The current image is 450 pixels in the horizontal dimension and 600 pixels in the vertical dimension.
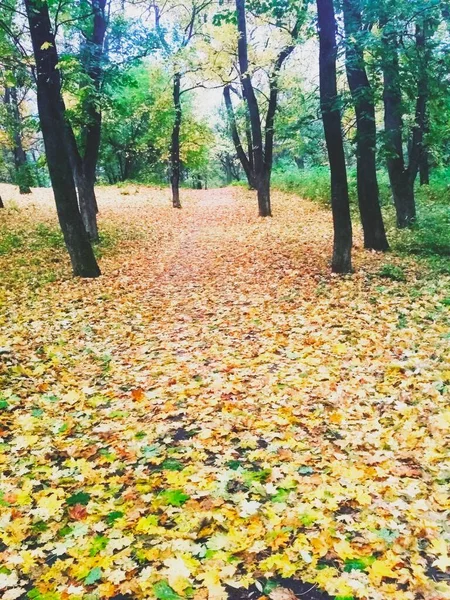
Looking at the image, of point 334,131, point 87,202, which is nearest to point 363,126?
point 334,131

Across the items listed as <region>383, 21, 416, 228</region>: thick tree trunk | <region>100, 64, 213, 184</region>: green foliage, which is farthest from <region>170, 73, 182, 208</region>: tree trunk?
<region>383, 21, 416, 228</region>: thick tree trunk

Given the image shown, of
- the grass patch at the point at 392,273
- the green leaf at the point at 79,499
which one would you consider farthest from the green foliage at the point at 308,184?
the green leaf at the point at 79,499

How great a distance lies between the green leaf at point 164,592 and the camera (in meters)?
2.86

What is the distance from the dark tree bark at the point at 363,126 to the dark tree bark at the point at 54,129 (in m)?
5.92

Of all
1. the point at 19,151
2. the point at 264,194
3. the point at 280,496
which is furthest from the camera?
the point at 19,151

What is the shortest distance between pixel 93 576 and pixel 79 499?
0.88 m

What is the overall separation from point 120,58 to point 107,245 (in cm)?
530

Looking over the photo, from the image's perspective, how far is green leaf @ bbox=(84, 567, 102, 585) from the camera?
300 centimetres

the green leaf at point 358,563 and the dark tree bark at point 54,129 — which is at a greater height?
the dark tree bark at point 54,129

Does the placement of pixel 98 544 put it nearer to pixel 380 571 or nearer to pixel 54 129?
pixel 380 571

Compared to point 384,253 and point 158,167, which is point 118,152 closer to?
point 158,167

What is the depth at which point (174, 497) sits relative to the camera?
3.77 metres

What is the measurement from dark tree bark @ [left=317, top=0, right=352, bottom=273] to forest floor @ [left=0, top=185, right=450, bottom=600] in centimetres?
69

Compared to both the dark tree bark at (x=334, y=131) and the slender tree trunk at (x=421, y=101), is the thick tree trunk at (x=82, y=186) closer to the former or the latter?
the dark tree bark at (x=334, y=131)
